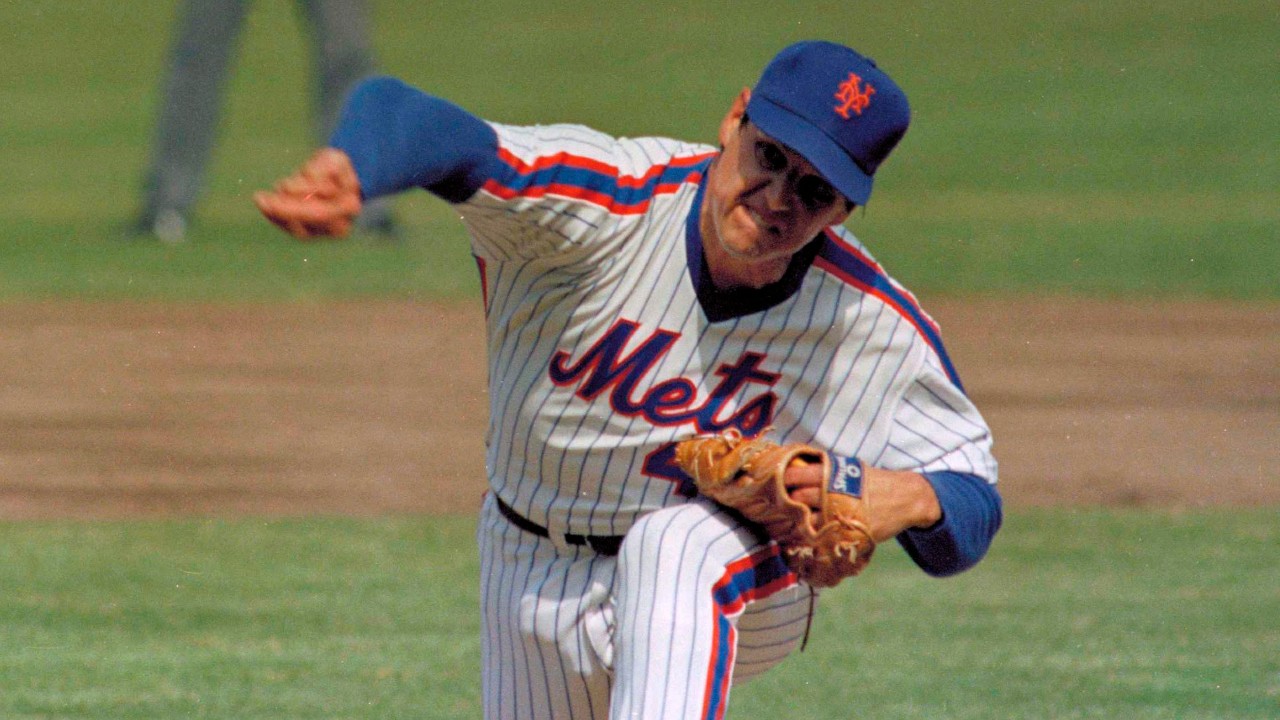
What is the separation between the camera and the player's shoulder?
2377 millimetres

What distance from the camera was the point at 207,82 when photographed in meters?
9.70

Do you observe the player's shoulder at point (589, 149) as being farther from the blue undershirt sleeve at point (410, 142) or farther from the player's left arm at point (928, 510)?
the player's left arm at point (928, 510)

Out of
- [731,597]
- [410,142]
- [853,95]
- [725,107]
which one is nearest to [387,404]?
[731,597]

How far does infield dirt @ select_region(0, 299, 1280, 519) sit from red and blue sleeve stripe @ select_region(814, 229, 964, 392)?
3156 millimetres

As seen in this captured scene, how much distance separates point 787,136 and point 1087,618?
2.43 metres

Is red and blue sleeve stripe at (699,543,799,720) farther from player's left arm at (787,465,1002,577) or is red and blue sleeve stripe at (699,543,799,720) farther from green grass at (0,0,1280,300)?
green grass at (0,0,1280,300)

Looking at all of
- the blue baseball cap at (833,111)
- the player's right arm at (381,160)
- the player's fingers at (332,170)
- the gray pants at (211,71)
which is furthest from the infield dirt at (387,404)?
the player's fingers at (332,170)

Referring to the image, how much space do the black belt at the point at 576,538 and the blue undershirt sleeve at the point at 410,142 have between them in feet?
2.03

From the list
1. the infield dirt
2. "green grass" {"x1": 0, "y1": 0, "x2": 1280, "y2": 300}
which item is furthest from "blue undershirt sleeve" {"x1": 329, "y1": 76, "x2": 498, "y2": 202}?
"green grass" {"x1": 0, "y1": 0, "x2": 1280, "y2": 300}

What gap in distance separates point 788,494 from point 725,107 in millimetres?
13288

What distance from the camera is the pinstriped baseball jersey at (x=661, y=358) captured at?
257 cm

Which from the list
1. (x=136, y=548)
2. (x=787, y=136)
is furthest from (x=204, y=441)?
(x=787, y=136)

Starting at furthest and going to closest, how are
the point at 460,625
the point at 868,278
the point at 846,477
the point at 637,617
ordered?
the point at 460,625
the point at 868,278
the point at 846,477
the point at 637,617

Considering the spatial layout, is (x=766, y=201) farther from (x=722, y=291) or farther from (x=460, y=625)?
(x=460, y=625)
